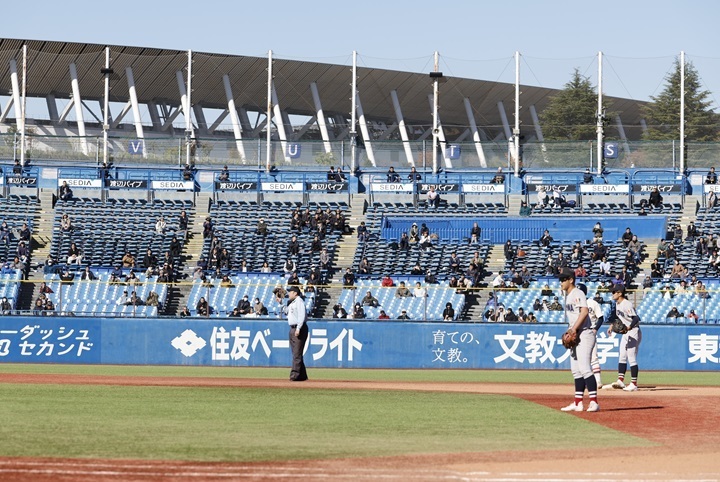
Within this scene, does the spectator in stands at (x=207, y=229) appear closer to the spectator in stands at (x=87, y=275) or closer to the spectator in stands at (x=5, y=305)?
the spectator in stands at (x=87, y=275)

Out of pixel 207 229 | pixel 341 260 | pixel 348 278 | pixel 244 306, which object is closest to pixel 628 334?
pixel 244 306

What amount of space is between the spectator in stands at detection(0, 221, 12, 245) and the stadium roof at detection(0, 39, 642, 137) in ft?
57.3

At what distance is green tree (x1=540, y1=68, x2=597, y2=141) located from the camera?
2758 inches

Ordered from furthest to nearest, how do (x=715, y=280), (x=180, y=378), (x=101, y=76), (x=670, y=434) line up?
(x=101, y=76)
(x=715, y=280)
(x=180, y=378)
(x=670, y=434)

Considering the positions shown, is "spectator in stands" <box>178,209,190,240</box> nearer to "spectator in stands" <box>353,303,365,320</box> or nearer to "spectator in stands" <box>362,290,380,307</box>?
"spectator in stands" <box>362,290,380,307</box>

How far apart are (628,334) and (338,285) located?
17.0m

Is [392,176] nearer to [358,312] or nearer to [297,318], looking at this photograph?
[358,312]

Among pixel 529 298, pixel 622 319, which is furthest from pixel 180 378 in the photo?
pixel 529 298

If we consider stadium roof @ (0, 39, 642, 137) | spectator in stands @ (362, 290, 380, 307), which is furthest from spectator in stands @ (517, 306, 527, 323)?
stadium roof @ (0, 39, 642, 137)

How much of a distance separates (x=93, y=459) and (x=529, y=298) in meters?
20.8

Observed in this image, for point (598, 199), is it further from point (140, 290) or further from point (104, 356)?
point (104, 356)

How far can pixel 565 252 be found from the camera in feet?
125

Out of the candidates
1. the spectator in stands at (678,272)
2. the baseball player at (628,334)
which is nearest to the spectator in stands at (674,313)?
the spectator in stands at (678,272)

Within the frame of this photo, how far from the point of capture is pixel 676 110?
78500 millimetres
